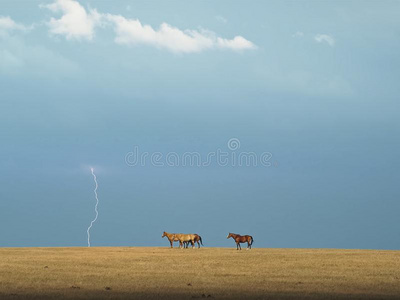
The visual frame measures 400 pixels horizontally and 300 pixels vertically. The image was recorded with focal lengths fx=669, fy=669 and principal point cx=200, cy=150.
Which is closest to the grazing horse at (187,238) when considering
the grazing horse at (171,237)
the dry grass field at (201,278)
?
the grazing horse at (171,237)

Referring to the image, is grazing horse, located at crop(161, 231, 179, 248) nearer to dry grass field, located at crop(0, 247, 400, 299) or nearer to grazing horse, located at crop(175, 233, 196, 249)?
grazing horse, located at crop(175, 233, 196, 249)

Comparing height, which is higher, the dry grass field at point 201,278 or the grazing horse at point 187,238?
the grazing horse at point 187,238

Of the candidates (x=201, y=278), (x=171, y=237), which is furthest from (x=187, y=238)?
(x=201, y=278)

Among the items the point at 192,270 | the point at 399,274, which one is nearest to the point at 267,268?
the point at 192,270

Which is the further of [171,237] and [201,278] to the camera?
[171,237]

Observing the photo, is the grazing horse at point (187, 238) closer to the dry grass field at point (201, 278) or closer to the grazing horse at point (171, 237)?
the grazing horse at point (171, 237)

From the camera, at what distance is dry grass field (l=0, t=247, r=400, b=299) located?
27.3 metres

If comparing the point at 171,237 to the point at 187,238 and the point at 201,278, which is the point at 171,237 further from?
the point at 201,278

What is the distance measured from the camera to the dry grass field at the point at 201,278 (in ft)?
89.6

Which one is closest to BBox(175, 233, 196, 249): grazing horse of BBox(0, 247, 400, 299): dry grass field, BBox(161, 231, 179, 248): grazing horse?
BBox(161, 231, 179, 248): grazing horse

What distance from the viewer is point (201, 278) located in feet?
113

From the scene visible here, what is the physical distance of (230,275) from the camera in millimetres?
36656

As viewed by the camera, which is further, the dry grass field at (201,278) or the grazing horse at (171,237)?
the grazing horse at (171,237)

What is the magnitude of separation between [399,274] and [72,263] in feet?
69.7
